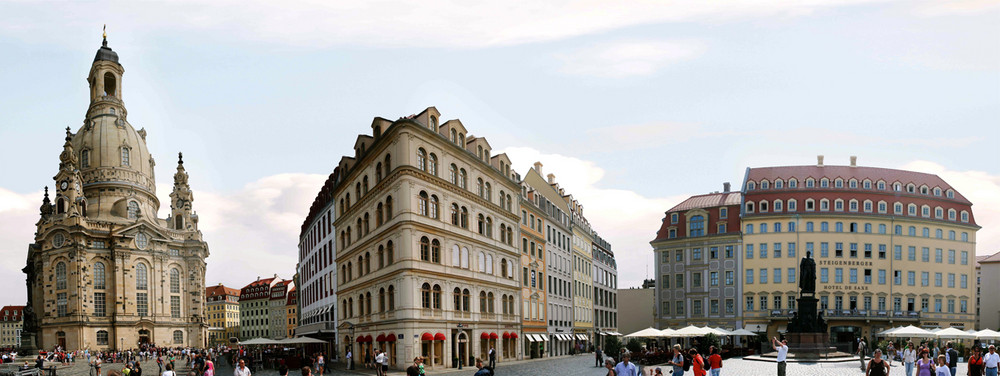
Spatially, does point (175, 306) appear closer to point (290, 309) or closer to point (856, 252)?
point (290, 309)

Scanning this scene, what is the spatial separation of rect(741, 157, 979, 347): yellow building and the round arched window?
275 feet

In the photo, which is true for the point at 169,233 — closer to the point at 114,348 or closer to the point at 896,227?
the point at 114,348

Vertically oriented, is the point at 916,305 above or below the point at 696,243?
below

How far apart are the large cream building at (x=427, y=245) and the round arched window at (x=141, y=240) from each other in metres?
65.8

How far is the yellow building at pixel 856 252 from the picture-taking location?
8206 centimetres

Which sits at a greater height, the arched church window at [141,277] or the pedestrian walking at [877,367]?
the pedestrian walking at [877,367]

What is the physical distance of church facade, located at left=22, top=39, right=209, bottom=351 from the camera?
107625 millimetres

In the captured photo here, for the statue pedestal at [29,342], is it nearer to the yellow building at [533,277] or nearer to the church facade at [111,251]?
the church facade at [111,251]

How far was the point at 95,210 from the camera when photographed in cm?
11762

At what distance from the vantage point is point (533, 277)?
66688 mm

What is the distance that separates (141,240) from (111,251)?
450 centimetres

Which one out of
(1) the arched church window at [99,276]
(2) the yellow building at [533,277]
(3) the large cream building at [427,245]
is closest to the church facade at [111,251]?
(1) the arched church window at [99,276]

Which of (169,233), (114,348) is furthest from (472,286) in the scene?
(169,233)

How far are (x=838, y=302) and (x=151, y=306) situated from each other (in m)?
91.4
